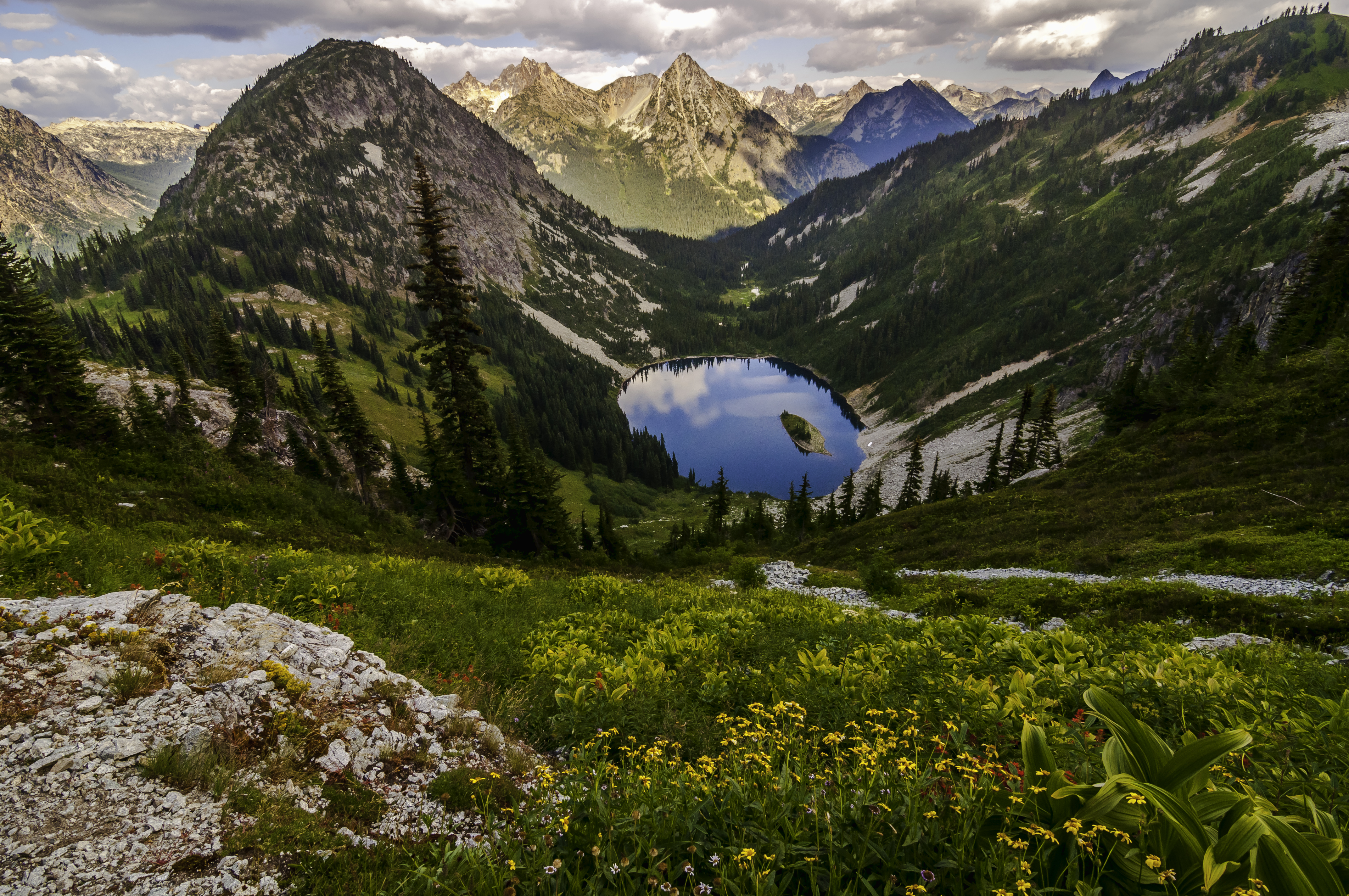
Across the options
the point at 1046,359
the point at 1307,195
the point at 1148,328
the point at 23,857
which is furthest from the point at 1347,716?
the point at 1307,195

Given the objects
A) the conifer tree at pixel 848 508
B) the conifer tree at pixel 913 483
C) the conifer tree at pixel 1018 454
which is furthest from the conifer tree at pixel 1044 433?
the conifer tree at pixel 848 508

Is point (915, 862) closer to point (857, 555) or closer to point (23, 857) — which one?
point (23, 857)

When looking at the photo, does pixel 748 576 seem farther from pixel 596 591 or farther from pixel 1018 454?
pixel 1018 454

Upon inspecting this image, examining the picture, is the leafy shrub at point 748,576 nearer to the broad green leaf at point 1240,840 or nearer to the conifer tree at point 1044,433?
the broad green leaf at point 1240,840

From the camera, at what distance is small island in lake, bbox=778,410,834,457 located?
16388 cm

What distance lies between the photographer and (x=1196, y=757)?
2.71 metres

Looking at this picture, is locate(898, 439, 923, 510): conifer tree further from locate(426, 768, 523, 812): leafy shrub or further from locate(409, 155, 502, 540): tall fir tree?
locate(426, 768, 523, 812): leafy shrub

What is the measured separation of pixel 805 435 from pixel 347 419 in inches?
5915

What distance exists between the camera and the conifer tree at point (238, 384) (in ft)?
107

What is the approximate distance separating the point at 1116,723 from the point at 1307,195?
8881 inches

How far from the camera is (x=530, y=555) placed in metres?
30.2

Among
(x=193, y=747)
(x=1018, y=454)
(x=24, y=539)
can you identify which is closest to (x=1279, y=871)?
(x=193, y=747)

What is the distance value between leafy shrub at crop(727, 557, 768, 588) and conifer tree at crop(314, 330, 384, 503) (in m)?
23.2

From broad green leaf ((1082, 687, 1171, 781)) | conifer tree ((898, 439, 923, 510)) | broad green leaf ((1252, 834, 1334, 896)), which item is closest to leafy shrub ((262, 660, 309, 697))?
broad green leaf ((1082, 687, 1171, 781))
